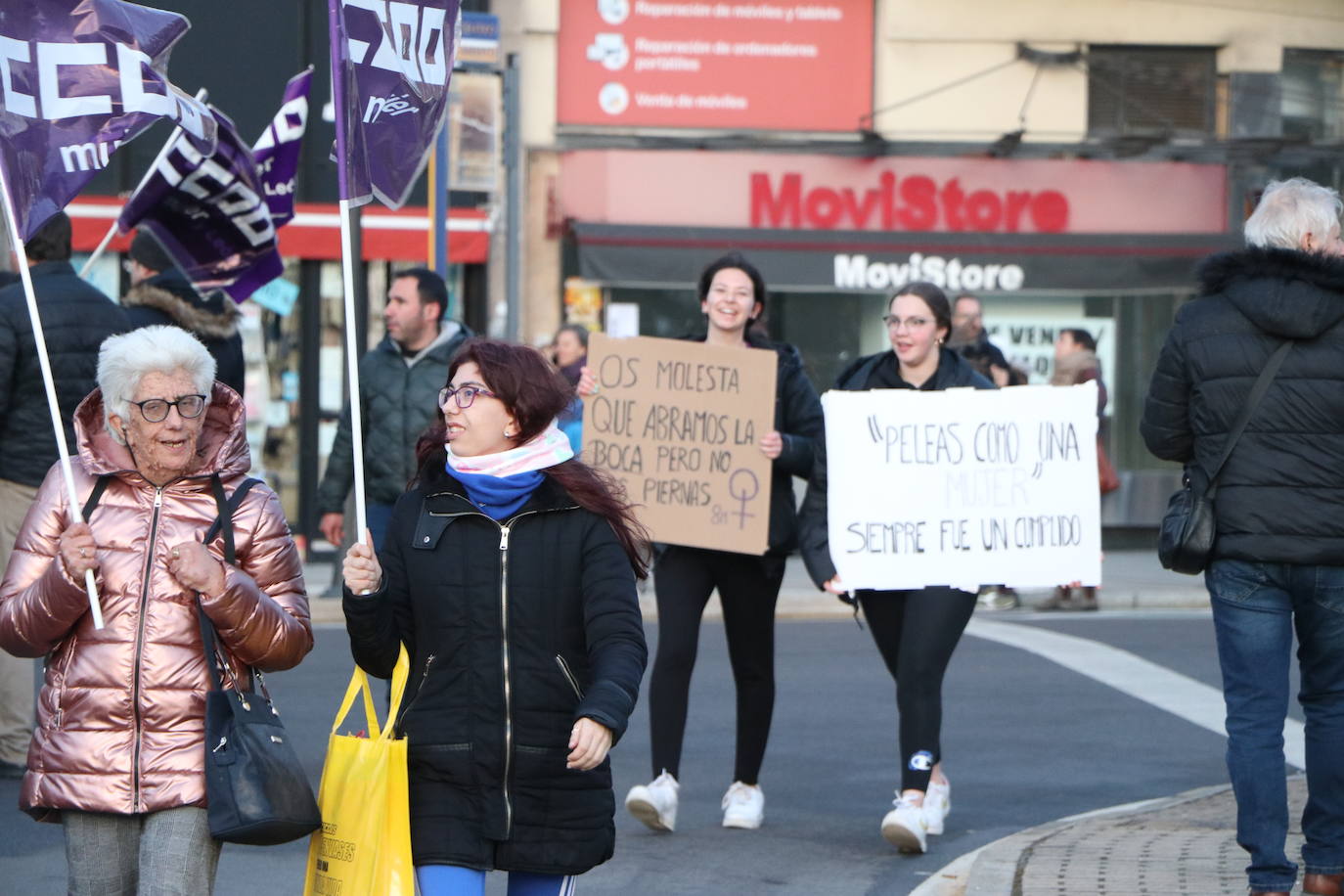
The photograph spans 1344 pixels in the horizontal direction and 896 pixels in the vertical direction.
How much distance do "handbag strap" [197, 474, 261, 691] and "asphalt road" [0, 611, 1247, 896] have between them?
2410 mm

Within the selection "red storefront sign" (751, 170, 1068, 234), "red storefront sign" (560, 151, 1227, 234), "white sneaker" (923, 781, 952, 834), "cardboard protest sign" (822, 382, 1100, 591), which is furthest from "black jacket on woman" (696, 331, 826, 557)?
"red storefront sign" (751, 170, 1068, 234)

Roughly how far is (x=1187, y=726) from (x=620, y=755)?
9.18 feet

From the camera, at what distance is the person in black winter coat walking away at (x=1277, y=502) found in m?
5.44

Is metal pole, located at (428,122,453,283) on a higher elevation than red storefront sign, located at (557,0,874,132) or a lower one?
lower

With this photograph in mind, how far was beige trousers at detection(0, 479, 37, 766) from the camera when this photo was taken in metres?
7.68

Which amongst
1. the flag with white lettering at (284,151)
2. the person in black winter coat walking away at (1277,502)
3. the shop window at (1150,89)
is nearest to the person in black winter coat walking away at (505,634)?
the person in black winter coat walking away at (1277,502)

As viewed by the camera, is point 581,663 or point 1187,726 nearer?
point 581,663

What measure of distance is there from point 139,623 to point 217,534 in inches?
9.5

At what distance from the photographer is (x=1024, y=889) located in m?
5.91

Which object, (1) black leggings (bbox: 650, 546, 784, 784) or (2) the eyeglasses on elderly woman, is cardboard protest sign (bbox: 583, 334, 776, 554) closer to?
(1) black leggings (bbox: 650, 546, 784, 784)

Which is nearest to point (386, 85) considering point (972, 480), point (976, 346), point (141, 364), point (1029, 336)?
point (141, 364)

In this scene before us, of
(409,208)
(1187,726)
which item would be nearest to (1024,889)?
(1187,726)

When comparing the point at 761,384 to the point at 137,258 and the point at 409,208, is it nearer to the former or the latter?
the point at 137,258

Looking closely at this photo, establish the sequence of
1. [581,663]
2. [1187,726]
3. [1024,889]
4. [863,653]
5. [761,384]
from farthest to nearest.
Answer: [863,653] < [1187,726] < [761,384] < [1024,889] < [581,663]
